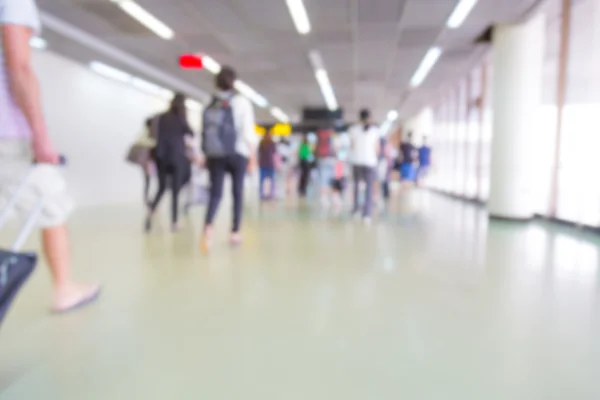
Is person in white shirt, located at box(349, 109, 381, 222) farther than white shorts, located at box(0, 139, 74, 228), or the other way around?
person in white shirt, located at box(349, 109, 381, 222)

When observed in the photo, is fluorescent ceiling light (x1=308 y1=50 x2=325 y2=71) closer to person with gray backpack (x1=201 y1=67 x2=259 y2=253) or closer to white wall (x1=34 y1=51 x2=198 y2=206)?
person with gray backpack (x1=201 y1=67 x2=259 y2=253)

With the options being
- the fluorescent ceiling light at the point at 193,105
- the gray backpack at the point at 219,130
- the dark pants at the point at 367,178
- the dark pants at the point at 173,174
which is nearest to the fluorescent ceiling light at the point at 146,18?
the dark pants at the point at 173,174

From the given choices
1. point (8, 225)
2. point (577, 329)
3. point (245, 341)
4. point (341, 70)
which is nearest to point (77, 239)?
point (8, 225)

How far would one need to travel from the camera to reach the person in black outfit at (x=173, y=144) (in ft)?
15.8

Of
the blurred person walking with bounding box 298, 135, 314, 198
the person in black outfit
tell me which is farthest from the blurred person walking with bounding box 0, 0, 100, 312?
the blurred person walking with bounding box 298, 135, 314, 198

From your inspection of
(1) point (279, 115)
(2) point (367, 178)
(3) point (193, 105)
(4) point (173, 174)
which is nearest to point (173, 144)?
(4) point (173, 174)

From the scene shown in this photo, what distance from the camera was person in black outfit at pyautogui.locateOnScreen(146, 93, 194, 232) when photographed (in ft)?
15.8

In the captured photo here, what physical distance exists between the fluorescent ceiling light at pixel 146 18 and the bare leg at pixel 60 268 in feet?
15.3

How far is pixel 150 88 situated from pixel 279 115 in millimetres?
8157

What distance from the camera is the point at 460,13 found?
20.2ft

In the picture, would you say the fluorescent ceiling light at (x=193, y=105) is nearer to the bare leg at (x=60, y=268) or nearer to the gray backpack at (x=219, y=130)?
the gray backpack at (x=219, y=130)

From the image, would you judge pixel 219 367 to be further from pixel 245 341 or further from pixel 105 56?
pixel 105 56

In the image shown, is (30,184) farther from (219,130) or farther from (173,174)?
(173,174)

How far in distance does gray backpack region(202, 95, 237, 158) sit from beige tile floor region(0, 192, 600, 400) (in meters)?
0.92
